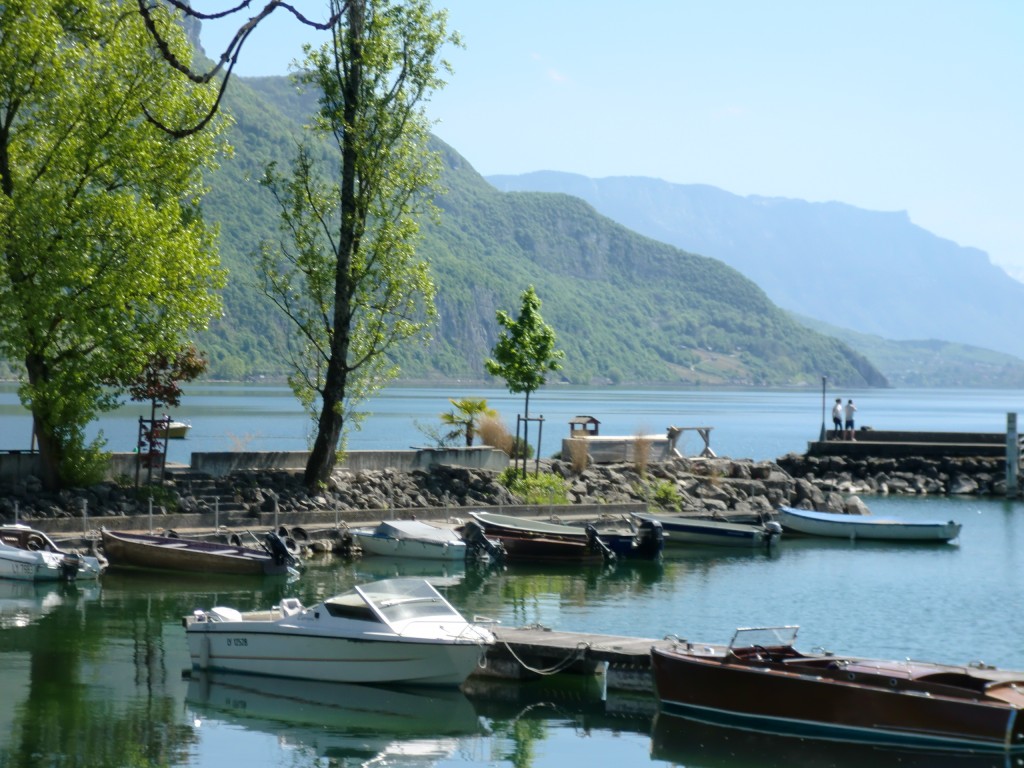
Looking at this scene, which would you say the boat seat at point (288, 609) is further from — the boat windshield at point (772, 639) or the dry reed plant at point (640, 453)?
the dry reed plant at point (640, 453)

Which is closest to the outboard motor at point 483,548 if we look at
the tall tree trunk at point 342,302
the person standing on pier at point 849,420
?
the tall tree trunk at point 342,302

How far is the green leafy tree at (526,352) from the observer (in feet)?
138

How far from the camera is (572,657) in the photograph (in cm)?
1981

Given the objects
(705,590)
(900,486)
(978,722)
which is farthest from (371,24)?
(900,486)

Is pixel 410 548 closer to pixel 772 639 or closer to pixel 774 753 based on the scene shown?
pixel 772 639

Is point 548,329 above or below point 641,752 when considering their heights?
above

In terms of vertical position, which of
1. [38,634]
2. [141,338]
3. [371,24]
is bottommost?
[38,634]

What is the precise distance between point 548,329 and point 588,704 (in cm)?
2481

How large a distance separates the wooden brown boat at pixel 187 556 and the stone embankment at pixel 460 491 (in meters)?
1.65

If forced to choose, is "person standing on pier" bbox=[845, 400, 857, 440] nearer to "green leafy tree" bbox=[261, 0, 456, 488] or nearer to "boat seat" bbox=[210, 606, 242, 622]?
"green leafy tree" bbox=[261, 0, 456, 488]

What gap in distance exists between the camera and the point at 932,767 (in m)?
16.0

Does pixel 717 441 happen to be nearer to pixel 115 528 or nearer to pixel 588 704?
pixel 115 528

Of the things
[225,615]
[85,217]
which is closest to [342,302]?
[85,217]

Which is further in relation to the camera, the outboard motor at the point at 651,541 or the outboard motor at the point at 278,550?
the outboard motor at the point at 651,541
